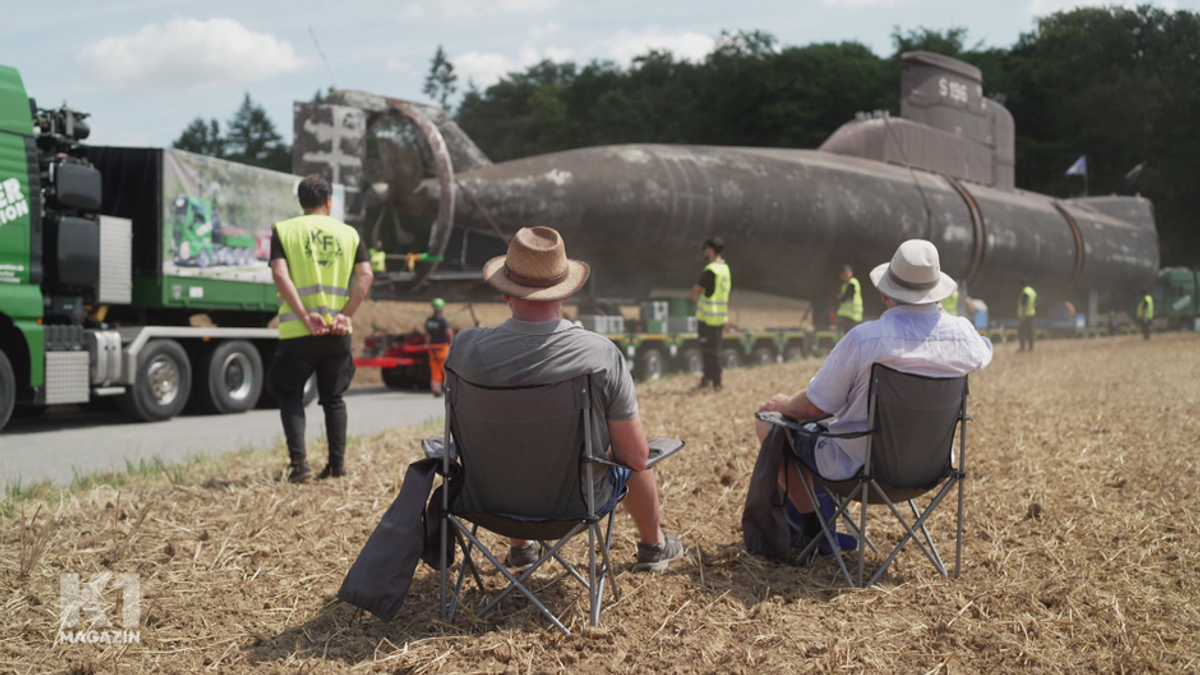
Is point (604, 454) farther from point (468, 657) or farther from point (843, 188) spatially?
point (843, 188)

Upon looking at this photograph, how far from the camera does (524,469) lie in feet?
10.8

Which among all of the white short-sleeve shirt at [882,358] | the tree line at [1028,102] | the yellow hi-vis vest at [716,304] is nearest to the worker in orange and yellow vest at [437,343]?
the yellow hi-vis vest at [716,304]

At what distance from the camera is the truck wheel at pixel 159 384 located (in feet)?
32.2

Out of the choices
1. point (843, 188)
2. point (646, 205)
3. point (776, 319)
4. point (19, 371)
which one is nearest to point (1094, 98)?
point (776, 319)

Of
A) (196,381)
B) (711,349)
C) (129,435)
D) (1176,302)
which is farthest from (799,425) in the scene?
(1176,302)

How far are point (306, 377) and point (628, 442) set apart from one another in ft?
9.41

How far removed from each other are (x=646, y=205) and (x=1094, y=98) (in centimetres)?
3593

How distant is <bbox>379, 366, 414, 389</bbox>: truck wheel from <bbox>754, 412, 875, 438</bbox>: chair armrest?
11.0m

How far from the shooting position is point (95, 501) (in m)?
5.21

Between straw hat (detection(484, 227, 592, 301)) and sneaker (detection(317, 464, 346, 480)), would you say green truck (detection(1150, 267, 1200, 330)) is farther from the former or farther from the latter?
straw hat (detection(484, 227, 592, 301))

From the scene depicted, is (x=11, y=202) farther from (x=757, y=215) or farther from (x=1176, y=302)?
(x=1176, y=302)

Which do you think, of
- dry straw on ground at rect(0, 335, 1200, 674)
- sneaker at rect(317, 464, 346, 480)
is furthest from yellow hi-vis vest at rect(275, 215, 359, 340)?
dry straw on ground at rect(0, 335, 1200, 674)

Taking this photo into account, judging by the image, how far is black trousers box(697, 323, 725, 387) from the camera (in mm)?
10734

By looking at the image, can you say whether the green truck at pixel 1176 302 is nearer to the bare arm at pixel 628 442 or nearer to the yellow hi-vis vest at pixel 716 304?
the yellow hi-vis vest at pixel 716 304
